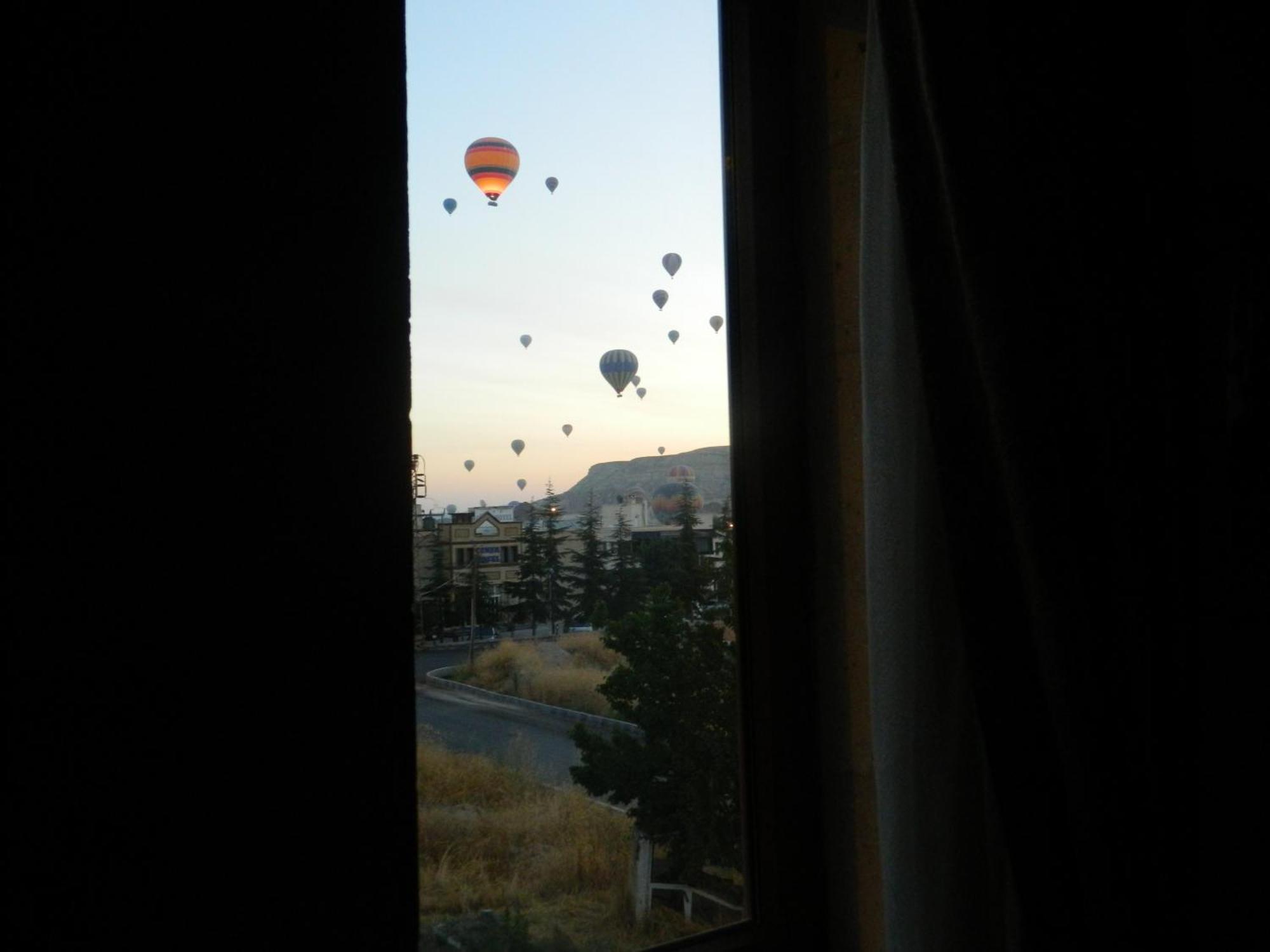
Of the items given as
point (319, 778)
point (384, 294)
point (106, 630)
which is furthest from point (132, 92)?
point (319, 778)

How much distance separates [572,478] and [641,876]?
0.51 metres

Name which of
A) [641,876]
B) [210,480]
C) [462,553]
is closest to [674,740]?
[641,876]

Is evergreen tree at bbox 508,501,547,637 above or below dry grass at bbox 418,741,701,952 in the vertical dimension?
above

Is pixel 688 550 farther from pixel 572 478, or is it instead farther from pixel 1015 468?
pixel 1015 468

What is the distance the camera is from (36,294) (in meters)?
0.61

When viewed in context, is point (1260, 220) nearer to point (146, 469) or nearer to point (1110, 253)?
point (1110, 253)

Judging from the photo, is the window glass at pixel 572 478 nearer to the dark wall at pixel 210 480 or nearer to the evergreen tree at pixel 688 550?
the evergreen tree at pixel 688 550

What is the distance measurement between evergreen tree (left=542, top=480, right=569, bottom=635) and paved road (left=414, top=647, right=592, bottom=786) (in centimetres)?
12

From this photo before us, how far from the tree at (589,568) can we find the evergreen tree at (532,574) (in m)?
0.04

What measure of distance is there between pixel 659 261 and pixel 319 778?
2.69 feet

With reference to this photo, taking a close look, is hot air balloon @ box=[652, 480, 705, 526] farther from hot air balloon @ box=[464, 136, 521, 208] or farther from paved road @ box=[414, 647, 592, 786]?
hot air balloon @ box=[464, 136, 521, 208]

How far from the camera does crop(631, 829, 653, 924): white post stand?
1.09 meters

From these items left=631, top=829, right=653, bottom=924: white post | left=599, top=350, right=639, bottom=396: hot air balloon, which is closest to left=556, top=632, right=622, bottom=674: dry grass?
left=631, top=829, right=653, bottom=924: white post

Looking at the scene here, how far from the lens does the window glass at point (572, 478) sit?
0.98 metres
